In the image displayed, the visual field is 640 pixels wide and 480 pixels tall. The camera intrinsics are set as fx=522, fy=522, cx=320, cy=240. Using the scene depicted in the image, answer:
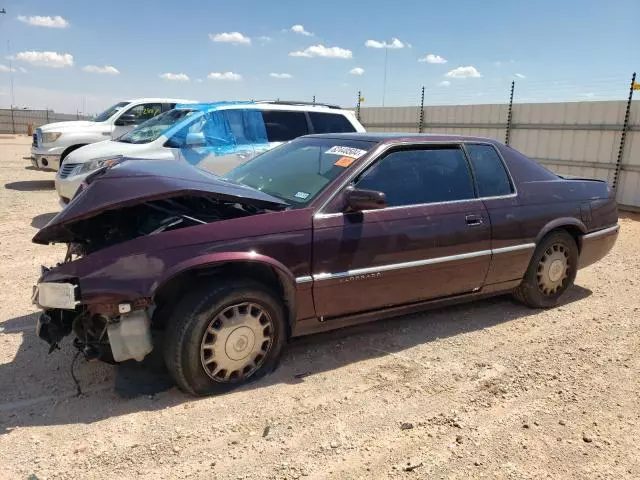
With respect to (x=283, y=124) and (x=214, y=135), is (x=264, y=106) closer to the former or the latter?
(x=283, y=124)

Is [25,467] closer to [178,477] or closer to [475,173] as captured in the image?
[178,477]

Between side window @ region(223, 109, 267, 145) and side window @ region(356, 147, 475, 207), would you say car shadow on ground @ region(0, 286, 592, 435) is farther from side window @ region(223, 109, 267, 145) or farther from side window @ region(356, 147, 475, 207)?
side window @ region(223, 109, 267, 145)

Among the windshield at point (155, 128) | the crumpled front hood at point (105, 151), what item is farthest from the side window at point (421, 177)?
the windshield at point (155, 128)

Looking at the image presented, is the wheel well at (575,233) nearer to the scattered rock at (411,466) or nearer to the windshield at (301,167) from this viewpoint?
the windshield at (301,167)

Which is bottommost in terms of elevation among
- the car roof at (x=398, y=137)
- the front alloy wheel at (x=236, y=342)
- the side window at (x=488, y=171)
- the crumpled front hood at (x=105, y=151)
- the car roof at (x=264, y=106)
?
the front alloy wheel at (x=236, y=342)

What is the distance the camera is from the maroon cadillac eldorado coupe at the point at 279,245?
9.70 ft

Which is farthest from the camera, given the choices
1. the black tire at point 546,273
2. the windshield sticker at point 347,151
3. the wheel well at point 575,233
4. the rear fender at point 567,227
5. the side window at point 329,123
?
the side window at point 329,123

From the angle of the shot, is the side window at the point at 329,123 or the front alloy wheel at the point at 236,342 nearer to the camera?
the front alloy wheel at the point at 236,342

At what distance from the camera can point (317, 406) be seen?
313 cm

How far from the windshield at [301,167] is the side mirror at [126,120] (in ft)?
27.7

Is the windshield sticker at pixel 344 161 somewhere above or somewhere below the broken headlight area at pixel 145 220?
above

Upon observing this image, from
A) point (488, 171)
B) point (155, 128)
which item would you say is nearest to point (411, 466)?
point (488, 171)

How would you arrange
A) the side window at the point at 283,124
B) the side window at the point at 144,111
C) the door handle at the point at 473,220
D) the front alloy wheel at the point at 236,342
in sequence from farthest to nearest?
the side window at the point at 144,111 → the side window at the point at 283,124 → the door handle at the point at 473,220 → the front alloy wheel at the point at 236,342

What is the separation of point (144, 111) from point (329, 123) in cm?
589
